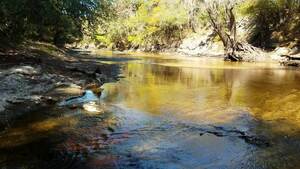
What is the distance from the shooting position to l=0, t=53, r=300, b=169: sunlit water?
970 centimetres

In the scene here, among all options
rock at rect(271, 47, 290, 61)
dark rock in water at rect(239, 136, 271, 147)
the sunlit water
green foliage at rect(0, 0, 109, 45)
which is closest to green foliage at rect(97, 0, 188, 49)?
rock at rect(271, 47, 290, 61)

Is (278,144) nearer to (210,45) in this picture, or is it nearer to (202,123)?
(202,123)

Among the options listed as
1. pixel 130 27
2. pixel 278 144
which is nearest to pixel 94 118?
pixel 278 144

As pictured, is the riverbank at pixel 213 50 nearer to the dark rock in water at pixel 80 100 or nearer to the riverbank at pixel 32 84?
the riverbank at pixel 32 84

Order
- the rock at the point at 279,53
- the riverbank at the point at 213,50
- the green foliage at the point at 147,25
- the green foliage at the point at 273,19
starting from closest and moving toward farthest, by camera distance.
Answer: the riverbank at the point at 213,50 → the rock at the point at 279,53 → the green foliage at the point at 273,19 → the green foliage at the point at 147,25

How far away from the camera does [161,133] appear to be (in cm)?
1238

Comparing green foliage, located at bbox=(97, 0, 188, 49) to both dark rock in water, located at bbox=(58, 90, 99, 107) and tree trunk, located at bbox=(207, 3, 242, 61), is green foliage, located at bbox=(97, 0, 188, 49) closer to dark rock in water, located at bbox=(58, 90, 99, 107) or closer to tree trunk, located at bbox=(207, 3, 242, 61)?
tree trunk, located at bbox=(207, 3, 242, 61)

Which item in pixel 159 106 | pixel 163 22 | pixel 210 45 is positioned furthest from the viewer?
pixel 163 22

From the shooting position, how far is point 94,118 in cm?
1423

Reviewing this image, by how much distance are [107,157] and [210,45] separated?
62493 millimetres

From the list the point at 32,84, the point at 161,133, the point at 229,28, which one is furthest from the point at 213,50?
the point at 161,133

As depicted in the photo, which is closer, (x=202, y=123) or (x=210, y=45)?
(x=202, y=123)

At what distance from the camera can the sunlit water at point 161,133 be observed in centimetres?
970

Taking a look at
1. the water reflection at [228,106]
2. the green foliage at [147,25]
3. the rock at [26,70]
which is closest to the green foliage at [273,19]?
the green foliage at [147,25]
